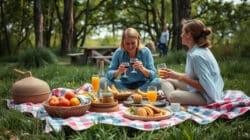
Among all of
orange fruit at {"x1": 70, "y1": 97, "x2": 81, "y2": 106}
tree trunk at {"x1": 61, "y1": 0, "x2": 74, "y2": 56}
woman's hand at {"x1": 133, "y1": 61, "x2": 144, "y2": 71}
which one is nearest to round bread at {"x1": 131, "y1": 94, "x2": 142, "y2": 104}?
woman's hand at {"x1": 133, "y1": 61, "x2": 144, "y2": 71}

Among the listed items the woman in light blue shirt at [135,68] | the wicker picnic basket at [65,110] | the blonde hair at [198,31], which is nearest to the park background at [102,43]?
the wicker picnic basket at [65,110]

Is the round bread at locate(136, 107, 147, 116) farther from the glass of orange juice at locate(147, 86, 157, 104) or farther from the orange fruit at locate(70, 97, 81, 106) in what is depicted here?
the orange fruit at locate(70, 97, 81, 106)

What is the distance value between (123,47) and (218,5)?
2195cm

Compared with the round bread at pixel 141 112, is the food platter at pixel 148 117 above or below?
below

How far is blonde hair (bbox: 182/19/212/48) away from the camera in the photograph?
474 centimetres

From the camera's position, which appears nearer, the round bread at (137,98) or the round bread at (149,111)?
the round bread at (149,111)

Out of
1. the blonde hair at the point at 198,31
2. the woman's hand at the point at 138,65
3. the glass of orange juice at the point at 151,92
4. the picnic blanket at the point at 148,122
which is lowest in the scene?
the picnic blanket at the point at 148,122

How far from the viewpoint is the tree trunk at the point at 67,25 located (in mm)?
17172

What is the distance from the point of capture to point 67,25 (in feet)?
57.6

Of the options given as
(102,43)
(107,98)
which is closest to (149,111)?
(107,98)

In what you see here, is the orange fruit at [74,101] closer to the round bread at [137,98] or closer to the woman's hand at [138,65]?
the round bread at [137,98]

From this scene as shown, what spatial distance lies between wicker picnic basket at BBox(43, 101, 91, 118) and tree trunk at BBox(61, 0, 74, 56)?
13.5m

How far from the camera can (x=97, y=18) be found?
30.0 metres

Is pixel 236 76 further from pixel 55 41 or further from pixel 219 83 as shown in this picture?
pixel 55 41
